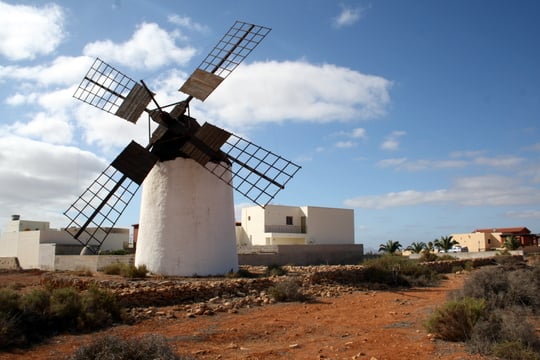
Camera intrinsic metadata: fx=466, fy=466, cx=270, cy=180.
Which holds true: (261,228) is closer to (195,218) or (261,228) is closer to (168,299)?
(195,218)

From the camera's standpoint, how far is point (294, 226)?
120 ft

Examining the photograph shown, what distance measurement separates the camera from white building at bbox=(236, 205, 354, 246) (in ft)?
116

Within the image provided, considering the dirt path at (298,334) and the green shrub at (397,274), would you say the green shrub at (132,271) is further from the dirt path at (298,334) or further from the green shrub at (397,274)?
the green shrub at (397,274)

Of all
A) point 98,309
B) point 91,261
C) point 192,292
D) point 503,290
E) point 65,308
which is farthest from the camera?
point 91,261

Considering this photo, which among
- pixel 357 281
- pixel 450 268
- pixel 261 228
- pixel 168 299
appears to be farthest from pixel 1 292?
pixel 261 228

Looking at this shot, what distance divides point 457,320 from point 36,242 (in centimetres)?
2850

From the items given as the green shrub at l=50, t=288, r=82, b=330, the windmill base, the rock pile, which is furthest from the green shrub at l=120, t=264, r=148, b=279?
the green shrub at l=50, t=288, r=82, b=330

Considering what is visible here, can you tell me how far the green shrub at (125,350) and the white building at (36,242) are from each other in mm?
21192

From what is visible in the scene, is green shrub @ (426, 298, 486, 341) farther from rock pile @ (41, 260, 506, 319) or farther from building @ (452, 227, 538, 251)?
building @ (452, 227, 538, 251)

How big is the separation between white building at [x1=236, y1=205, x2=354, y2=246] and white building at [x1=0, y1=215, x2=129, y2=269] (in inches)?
377

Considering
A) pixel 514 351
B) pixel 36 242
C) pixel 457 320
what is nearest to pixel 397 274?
pixel 457 320

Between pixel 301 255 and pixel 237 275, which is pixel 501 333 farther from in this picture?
pixel 301 255

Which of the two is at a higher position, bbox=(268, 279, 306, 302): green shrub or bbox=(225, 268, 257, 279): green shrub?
bbox=(225, 268, 257, 279): green shrub

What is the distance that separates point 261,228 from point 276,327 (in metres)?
27.0
